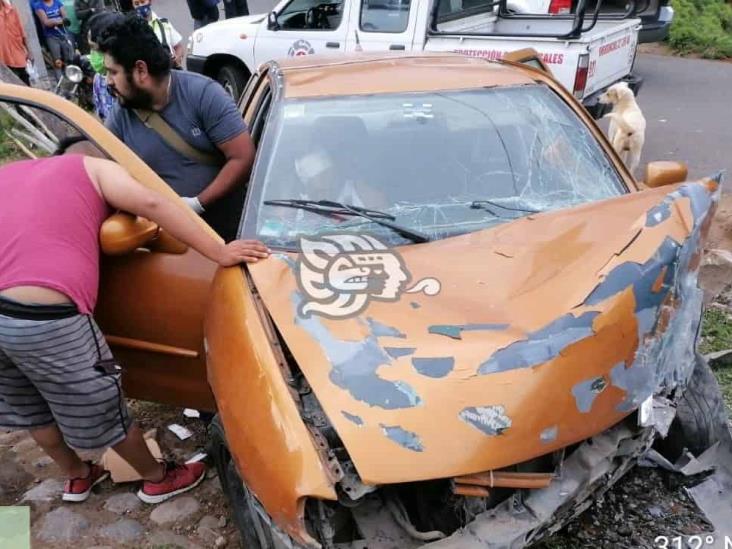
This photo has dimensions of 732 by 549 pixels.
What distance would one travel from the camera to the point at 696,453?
282 centimetres

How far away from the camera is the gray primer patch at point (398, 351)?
2043 millimetres

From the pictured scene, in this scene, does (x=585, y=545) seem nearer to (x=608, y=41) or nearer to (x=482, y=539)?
(x=482, y=539)

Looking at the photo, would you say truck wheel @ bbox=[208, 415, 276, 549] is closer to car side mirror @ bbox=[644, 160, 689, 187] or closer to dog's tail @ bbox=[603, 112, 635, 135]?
car side mirror @ bbox=[644, 160, 689, 187]

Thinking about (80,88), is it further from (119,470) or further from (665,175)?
(665,175)

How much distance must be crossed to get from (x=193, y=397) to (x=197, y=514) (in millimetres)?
509

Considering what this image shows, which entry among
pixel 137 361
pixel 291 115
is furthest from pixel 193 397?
pixel 291 115

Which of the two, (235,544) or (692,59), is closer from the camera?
(235,544)

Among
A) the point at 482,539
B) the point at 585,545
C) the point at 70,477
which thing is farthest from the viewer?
the point at 70,477

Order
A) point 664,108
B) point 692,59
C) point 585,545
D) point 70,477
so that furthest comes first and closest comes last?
point 692,59, point 664,108, point 70,477, point 585,545

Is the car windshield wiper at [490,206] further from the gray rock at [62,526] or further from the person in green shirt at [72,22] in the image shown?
the person in green shirt at [72,22]

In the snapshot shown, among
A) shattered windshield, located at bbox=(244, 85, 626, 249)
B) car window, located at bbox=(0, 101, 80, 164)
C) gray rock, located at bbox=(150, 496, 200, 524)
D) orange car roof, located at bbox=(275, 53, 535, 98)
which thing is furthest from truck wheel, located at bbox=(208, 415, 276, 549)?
car window, located at bbox=(0, 101, 80, 164)

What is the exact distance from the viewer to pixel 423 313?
7.22 ft

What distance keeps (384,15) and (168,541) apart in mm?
5410

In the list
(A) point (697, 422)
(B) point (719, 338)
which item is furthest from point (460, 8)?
(A) point (697, 422)
